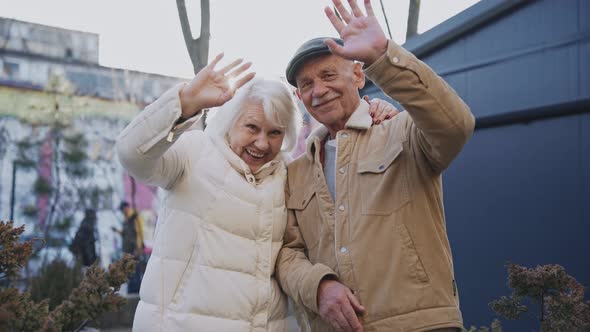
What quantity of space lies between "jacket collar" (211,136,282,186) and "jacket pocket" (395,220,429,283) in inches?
27.3

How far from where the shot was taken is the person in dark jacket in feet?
45.9

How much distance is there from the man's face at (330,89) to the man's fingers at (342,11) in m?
0.49

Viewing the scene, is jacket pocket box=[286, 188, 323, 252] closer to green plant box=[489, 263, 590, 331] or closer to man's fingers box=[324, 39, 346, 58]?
man's fingers box=[324, 39, 346, 58]

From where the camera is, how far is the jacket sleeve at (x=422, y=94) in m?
1.93

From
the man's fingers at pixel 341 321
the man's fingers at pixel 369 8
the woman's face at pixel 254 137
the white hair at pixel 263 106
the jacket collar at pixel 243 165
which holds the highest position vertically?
the man's fingers at pixel 369 8

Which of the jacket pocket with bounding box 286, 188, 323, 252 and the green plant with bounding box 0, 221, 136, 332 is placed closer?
the jacket pocket with bounding box 286, 188, 323, 252

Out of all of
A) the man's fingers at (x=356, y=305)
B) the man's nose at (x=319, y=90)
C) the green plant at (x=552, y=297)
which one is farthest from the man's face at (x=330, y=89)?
the green plant at (x=552, y=297)

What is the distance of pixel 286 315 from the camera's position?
2.55 meters

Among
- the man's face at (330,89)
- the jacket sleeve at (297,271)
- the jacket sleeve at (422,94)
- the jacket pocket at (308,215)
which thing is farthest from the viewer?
the man's face at (330,89)

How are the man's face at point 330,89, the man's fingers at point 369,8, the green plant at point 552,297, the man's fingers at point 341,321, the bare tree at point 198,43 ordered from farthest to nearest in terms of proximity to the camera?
the bare tree at point 198,43
the green plant at point 552,297
the man's face at point 330,89
the man's fingers at point 341,321
the man's fingers at point 369,8

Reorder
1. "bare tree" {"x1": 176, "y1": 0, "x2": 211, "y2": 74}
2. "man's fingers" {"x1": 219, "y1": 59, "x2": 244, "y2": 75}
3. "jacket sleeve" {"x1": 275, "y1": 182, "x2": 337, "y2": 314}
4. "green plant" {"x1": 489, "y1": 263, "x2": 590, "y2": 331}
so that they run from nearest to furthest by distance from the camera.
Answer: "jacket sleeve" {"x1": 275, "y1": 182, "x2": 337, "y2": 314} → "man's fingers" {"x1": 219, "y1": 59, "x2": 244, "y2": 75} → "green plant" {"x1": 489, "y1": 263, "x2": 590, "y2": 331} → "bare tree" {"x1": 176, "y1": 0, "x2": 211, "y2": 74}

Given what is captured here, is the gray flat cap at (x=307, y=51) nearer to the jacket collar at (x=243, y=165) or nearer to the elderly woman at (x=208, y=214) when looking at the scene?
the elderly woman at (x=208, y=214)

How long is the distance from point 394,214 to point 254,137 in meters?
0.77

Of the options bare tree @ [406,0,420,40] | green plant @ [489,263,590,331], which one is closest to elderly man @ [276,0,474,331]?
green plant @ [489,263,590,331]
